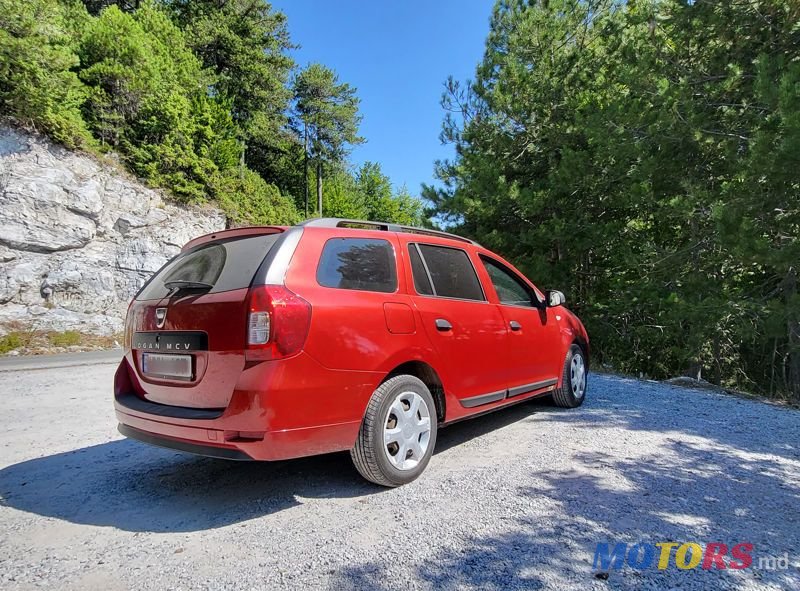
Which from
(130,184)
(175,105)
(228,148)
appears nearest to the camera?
(130,184)

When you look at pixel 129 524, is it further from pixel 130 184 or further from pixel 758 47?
pixel 130 184

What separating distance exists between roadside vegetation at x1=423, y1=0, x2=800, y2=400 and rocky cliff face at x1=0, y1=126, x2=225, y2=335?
1051 cm

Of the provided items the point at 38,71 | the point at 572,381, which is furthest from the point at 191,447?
the point at 38,71

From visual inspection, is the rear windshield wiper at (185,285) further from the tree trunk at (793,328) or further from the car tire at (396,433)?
the tree trunk at (793,328)

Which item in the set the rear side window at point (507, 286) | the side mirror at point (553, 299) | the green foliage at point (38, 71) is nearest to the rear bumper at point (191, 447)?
the rear side window at point (507, 286)

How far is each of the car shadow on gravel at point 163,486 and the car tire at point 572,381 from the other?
173 centimetres

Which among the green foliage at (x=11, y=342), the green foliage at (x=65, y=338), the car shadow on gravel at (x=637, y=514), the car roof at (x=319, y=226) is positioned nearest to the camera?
the car shadow on gravel at (x=637, y=514)

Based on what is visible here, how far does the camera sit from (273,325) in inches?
97.7

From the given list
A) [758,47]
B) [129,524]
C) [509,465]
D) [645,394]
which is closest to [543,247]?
[758,47]

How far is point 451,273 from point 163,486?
8.82 feet

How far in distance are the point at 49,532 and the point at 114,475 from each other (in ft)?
2.96

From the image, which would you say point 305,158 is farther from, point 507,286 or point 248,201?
point 507,286

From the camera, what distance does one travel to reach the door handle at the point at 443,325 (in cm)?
336

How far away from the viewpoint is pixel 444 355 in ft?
11.0
